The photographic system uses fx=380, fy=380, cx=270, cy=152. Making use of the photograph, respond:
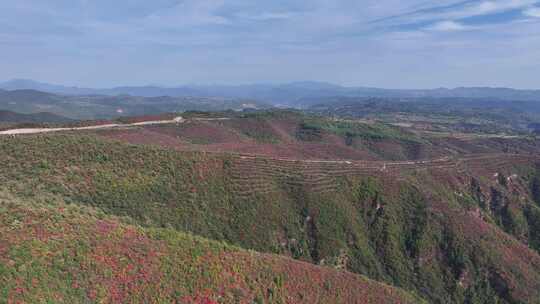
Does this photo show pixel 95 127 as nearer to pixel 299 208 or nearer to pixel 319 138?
pixel 299 208

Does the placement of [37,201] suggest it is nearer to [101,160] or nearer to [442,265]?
[101,160]

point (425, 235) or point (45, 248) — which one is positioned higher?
point (45, 248)

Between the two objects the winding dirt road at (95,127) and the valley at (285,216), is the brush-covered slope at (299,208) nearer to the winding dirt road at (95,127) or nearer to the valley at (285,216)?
the valley at (285,216)

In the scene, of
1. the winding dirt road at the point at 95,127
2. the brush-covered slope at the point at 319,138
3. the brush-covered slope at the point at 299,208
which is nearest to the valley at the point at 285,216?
the brush-covered slope at the point at 299,208

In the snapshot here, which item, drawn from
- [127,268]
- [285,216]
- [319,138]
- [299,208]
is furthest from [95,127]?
[319,138]

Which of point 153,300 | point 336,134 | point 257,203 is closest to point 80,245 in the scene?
point 153,300

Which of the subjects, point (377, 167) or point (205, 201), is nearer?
point (205, 201)
